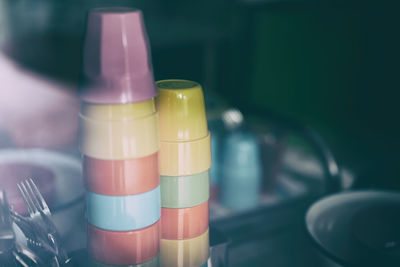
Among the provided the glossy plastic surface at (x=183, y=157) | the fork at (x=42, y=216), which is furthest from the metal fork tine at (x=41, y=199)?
the glossy plastic surface at (x=183, y=157)

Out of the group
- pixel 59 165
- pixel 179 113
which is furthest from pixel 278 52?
pixel 179 113

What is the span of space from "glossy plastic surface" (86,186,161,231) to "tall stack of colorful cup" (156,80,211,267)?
3 centimetres

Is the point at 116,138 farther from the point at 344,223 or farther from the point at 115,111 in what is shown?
the point at 344,223

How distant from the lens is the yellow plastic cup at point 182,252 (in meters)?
0.36

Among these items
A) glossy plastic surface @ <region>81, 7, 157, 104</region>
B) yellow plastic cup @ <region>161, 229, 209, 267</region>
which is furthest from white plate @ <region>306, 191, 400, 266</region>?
glossy plastic surface @ <region>81, 7, 157, 104</region>

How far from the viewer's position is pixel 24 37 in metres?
1.26

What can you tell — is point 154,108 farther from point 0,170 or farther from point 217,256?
point 0,170

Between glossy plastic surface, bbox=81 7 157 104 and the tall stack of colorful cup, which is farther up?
glossy plastic surface, bbox=81 7 157 104

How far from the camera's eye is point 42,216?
34 centimetres

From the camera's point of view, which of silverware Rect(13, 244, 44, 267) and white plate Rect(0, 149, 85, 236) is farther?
white plate Rect(0, 149, 85, 236)

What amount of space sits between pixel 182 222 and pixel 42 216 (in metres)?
0.12

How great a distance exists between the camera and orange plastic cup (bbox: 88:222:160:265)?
0.31m

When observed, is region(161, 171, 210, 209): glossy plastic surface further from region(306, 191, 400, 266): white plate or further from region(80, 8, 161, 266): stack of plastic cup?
region(306, 191, 400, 266): white plate

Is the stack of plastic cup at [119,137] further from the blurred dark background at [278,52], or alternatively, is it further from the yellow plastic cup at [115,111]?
the blurred dark background at [278,52]
